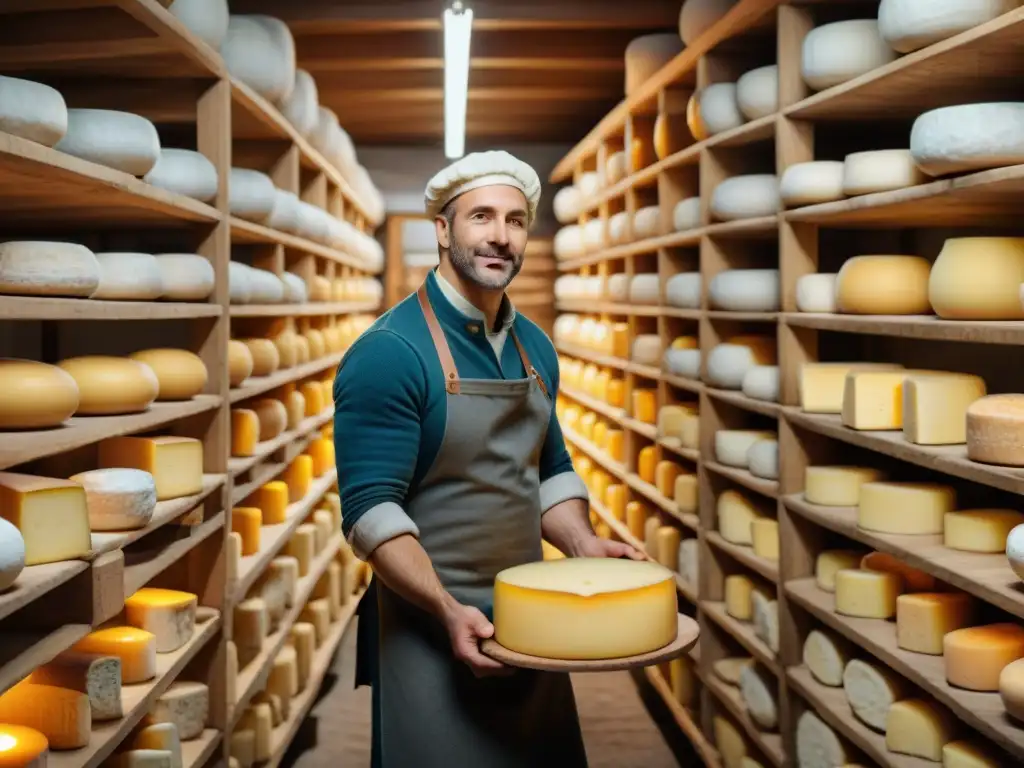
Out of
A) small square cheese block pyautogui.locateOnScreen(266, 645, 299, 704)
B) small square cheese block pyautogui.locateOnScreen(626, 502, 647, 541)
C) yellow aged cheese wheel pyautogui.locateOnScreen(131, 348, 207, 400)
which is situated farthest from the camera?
small square cheese block pyautogui.locateOnScreen(626, 502, 647, 541)

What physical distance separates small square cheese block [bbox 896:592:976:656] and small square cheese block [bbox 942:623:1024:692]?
176 mm

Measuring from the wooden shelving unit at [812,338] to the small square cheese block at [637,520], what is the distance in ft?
0.07

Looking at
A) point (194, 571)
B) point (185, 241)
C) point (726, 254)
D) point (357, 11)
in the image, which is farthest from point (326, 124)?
point (194, 571)

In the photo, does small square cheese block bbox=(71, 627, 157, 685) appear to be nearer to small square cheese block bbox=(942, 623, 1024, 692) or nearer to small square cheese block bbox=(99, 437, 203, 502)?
small square cheese block bbox=(99, 437, 203, 502)

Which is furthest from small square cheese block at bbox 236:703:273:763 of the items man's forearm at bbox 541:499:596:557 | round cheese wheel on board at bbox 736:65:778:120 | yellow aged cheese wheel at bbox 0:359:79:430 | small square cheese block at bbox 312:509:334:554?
round cheese wheel on board at bbox 736:65:778:120

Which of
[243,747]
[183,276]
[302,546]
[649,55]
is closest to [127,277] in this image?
[183,276]

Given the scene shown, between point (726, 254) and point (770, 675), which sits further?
point (726, 254)

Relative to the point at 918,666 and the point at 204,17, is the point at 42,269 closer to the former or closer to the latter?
the point at 204,17

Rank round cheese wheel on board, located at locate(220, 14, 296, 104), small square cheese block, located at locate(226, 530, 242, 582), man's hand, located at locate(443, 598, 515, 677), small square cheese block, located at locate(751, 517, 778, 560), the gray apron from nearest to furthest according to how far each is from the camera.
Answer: man's hand, located at locate(443, 598, 515, 677), the gray apron, small square cheese block, located at locate(226, 530, 242, 582), small square cheese block, located at locate(751, 517, 778, 560), round cheese wheel on board, located at locate(220, 14, 296, 104)

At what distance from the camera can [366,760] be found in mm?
4055

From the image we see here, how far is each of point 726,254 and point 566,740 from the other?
2.06 metres

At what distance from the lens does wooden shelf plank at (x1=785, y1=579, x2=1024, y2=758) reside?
1.94 metres

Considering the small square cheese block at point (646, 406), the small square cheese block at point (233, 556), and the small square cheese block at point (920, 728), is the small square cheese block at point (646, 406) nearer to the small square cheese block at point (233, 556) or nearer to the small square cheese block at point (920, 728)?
the small square cheese block at point (233, 556)

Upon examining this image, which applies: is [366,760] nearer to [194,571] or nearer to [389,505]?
[194,571]
